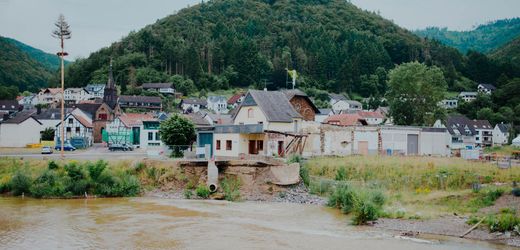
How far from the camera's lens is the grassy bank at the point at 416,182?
1092 inches

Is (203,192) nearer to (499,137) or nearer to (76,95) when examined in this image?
(499,137)

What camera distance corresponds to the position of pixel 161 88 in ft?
378

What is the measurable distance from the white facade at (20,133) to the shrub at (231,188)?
38.0 meters

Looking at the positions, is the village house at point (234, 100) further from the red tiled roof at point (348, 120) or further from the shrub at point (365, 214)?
the shrub at point (365, 214)

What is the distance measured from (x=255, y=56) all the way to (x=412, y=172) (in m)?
98.8

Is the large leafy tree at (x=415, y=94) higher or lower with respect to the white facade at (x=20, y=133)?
higher

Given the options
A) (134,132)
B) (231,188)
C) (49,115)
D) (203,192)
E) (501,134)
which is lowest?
(203,192)

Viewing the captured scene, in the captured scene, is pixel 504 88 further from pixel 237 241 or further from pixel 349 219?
pixel 237 241

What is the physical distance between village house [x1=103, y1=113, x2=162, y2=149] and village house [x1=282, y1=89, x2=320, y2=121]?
63.5ft

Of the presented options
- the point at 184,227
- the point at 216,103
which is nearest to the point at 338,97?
the point at 216,103

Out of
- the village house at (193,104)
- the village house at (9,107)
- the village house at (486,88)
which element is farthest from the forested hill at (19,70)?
the village house at (486,88)

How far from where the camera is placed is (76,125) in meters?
65.2

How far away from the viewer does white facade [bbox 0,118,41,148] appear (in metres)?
61.9

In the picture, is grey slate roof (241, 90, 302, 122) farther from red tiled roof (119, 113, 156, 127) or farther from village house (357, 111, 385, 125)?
village house (357, 111, 385, 125)
